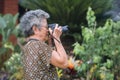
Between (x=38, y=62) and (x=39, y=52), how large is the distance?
95 millimetres

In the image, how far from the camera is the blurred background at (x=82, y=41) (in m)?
6.29

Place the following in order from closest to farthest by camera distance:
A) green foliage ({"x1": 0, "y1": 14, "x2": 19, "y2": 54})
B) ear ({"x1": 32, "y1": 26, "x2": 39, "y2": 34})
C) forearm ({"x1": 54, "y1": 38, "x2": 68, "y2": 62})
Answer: forearm ({"x1": 54, "y1": 38, "x2": 68, "y2": 62})
ear ({"x1": 32, "y1": 26, "x2": 39, "y2": 34})
green foliage ({"x1": 0, "y1": 14, "x2": 19, "y2": 54})

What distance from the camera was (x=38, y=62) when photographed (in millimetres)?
3822

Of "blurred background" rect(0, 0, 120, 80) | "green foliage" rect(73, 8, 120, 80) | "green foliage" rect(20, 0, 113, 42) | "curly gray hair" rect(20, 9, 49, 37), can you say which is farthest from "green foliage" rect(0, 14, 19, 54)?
"curly gray hair" rect(20, 9, 49, 37)

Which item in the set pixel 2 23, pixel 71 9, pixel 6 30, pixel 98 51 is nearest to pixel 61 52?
pixel 98 51

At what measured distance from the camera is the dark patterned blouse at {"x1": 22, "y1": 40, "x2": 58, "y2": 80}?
381 centimetres

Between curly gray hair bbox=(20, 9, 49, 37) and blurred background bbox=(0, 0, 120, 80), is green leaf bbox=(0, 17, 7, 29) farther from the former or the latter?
curly gray hair bbox=(20, 9, 49, 37)

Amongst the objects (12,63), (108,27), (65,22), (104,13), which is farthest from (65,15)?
(108,27)

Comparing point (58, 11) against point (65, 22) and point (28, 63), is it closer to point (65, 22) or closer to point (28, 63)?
point (65, 22)

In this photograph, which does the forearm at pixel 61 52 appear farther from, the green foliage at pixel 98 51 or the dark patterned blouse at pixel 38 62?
the green foliage at pixel 98 51

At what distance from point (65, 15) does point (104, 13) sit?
973mm

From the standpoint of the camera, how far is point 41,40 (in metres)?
3.89

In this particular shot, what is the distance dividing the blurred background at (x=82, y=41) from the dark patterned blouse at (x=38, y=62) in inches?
91.1

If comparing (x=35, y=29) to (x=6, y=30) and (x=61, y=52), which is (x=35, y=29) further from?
(x=6, y=30)
